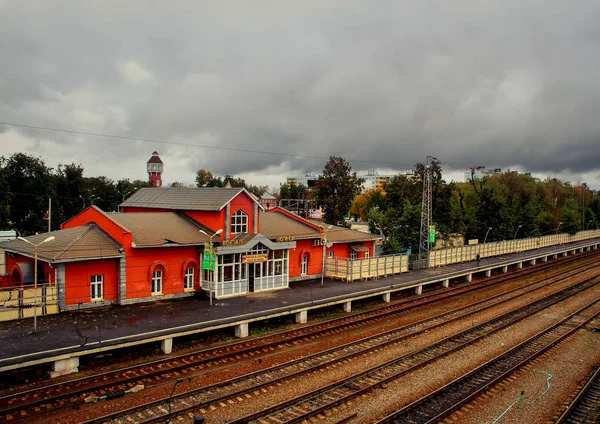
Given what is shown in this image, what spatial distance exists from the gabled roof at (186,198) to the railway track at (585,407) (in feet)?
62.2

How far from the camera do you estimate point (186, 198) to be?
Result: 29.5 meters

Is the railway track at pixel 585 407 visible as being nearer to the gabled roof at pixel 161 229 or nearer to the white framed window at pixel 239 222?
the gabled roof at pixel 161 229

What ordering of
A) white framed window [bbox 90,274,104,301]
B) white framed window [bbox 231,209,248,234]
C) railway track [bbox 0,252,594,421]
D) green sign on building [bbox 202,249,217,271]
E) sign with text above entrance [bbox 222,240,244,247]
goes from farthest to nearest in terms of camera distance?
white framed window [bbox 231,209,248,234] < sign with text above entrance [bbox 222,240,244,247] < green sign on building [bbox 202,249,217,271] < white framed window [bbox 90,274,104,301] < railway track [bbox 0,252,594,421]

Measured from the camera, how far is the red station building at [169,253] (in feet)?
69.1

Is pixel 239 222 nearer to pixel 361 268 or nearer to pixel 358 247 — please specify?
pixel 361 268

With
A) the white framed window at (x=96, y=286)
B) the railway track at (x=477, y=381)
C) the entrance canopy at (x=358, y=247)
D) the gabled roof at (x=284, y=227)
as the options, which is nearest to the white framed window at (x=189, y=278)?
the white framed window at (x=96, y=286)

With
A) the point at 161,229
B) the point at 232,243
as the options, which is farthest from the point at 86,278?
the point at 232,243

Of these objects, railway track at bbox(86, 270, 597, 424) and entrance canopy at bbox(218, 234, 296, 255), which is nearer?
railway track at bbox(86, 270, 597, 424)

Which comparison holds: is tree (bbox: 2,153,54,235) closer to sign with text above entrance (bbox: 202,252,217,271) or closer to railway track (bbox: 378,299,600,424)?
sign with text above entrance (bbox: 202,252,217,271)

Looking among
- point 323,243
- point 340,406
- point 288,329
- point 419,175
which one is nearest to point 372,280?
point 323,243

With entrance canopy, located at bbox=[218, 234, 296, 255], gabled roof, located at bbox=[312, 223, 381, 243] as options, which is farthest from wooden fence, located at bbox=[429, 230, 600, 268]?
entrance canopy, located at bbox=[218, 234, 296, 255]

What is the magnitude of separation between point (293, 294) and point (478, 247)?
29.3 metres

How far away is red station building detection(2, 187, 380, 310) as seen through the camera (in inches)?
829

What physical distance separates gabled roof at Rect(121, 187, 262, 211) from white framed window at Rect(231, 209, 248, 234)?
118 centimetres
